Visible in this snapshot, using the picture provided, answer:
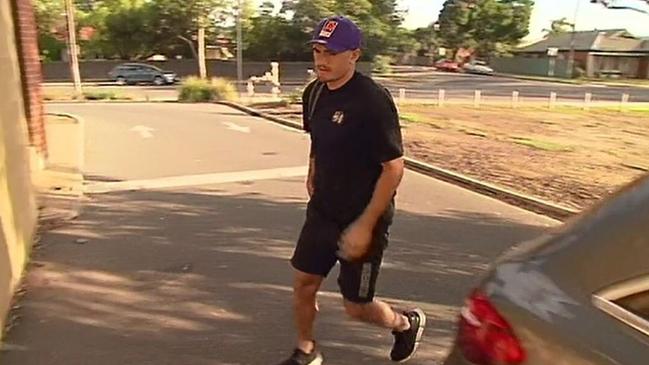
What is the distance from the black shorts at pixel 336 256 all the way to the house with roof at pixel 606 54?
70.4 m

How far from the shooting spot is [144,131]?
52.4 feet

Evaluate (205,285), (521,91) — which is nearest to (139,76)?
(521,91)

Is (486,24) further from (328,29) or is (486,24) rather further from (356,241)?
(356,241)

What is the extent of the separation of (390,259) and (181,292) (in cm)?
187

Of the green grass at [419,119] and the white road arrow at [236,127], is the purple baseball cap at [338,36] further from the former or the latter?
the green grass at [419,119]

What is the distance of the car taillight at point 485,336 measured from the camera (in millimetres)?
1938

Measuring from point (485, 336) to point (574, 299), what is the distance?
0.28 m

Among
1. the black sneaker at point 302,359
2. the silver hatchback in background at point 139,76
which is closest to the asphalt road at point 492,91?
the silver hatchback in background at point 139,76

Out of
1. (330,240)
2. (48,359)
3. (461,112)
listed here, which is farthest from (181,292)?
(461,112)

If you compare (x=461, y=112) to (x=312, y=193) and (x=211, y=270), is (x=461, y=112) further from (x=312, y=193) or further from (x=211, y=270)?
(x=312, y=193)

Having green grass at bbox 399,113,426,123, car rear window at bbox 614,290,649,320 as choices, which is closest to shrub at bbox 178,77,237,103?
green grass at bbox 399,113,426,123

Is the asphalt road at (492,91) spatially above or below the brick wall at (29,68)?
below

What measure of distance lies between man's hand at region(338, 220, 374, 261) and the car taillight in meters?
1.16

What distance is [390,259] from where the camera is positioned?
19.9ft
